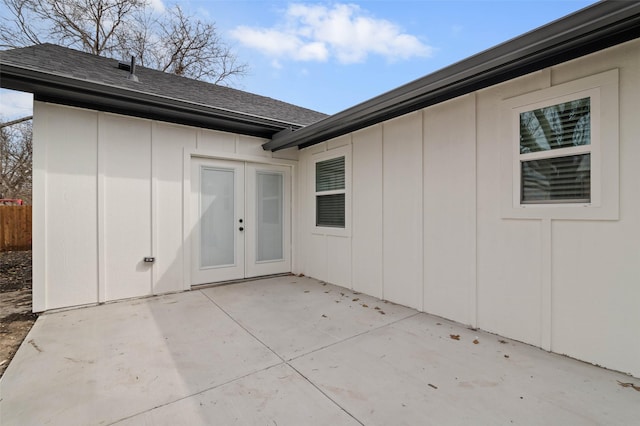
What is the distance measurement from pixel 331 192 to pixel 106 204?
337cm

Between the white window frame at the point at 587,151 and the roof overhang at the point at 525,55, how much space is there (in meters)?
0.25

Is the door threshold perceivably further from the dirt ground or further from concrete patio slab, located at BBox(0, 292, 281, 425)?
the dirt ground

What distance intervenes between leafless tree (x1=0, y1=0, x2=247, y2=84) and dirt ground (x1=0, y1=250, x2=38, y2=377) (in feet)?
18.5

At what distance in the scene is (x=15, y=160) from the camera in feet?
39.7

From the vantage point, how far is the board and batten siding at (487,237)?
2191 mm


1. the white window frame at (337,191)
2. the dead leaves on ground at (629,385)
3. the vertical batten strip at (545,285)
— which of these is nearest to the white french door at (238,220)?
the white window frame at (337,191)

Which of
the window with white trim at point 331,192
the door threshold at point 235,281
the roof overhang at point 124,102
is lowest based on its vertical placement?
the door threshold at point 235,281

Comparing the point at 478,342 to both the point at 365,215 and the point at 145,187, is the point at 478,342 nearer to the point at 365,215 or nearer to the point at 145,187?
the point at 365,215

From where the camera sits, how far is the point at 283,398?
1.91 meters

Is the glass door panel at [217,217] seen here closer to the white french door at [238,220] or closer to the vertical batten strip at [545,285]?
the white french door at [238,220]

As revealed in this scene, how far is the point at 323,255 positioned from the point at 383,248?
1396 millimetres

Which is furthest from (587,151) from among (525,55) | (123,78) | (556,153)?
(123,78)

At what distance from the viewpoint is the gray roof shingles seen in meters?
3.49

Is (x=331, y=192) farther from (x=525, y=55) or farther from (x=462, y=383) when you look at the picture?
(x=462, y=383)
